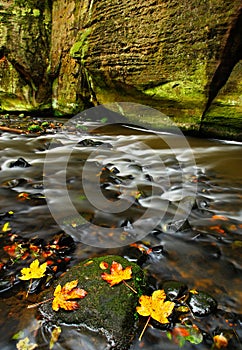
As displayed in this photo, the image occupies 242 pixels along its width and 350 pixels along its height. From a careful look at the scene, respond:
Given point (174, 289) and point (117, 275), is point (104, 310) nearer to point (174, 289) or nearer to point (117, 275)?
point (117, 275)

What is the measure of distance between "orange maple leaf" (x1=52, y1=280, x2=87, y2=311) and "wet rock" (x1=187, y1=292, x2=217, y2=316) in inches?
28.3

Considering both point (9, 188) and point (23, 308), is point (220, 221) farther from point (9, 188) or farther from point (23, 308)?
point (9, 188)

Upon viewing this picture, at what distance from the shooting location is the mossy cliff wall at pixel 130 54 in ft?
18.8

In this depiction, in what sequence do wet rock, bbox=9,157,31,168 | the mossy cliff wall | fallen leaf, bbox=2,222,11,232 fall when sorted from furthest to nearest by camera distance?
1. the mossy cliff wall
2. wet rock, bbox=9,157,31,168
3. fallen leaf, bbox=2,222,11,232

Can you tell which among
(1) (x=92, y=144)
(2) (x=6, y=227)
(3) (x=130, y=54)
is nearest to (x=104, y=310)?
(2) (x=6, y=227)

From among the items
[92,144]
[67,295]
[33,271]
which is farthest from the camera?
[92,144]

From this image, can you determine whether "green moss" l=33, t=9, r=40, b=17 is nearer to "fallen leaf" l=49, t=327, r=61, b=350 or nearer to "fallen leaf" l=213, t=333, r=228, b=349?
"fallen leaf" l=49, t=327, r=61, b=350

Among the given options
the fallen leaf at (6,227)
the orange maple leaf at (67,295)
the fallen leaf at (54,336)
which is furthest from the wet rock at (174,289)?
the fallen leaf at (6,227)

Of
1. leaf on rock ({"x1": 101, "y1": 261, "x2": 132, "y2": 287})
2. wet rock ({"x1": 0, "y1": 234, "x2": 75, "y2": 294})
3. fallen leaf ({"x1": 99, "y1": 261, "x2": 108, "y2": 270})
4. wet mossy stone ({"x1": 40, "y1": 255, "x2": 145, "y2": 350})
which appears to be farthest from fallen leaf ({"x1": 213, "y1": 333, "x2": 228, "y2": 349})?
wet rock ({"x1": 0, "y1": 234, "x2": 75, "y2": 294})

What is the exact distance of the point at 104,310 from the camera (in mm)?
1468

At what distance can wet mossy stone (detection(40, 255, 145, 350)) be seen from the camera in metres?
1.42

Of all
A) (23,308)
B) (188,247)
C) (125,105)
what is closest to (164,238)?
(188,247)

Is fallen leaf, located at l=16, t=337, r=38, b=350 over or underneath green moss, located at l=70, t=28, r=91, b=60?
underneath

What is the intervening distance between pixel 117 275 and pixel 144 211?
124 centimetres
